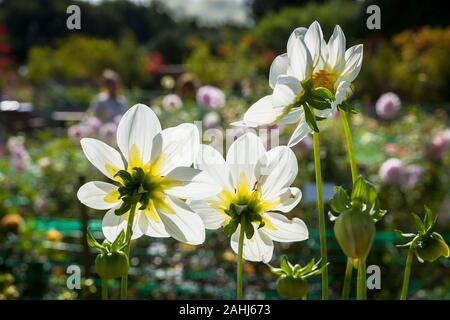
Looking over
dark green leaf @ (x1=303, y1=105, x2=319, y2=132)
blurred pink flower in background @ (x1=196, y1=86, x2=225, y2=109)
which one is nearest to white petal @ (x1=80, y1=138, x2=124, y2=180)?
dark green leaf @ (x1=303, y1=105, x2=319, y2=132)

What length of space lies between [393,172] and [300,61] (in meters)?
2.01

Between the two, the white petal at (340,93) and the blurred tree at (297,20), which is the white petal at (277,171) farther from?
the blurred tree at (297,20)

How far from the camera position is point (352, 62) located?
0.43m

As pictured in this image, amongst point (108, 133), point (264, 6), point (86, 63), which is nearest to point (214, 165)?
point (108, 133)

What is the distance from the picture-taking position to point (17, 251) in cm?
213

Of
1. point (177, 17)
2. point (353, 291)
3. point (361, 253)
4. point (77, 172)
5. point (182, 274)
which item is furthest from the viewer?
point (177, 17)

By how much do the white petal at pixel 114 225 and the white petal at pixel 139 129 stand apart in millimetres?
39

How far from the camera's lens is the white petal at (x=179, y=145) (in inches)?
15.9

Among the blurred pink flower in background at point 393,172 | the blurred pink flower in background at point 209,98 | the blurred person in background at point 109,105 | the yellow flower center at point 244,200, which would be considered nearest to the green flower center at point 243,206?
the yellow flower center at point 244,200

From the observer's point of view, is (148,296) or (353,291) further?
(148,296)

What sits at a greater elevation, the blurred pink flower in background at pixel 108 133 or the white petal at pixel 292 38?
the white petal at pixel 292 38

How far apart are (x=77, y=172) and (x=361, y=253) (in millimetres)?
2750
